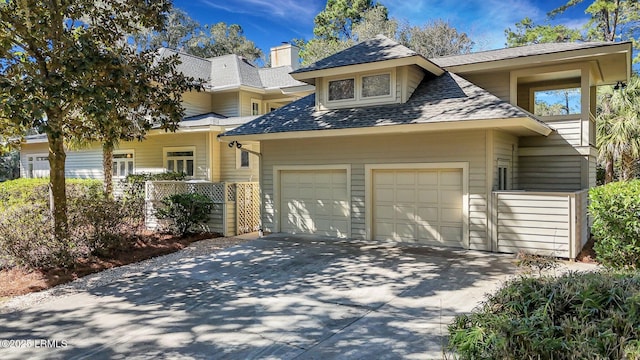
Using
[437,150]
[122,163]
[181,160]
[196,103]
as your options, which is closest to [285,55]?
[196,103]

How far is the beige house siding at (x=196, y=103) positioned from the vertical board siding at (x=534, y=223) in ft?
46.1

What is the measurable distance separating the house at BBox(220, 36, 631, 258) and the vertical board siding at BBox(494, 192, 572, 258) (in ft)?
0.07

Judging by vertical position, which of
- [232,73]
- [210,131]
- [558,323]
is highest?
[232,73]

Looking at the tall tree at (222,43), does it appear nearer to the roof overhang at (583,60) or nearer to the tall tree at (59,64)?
the tall tree at (59,64)

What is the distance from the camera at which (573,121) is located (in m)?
11.3

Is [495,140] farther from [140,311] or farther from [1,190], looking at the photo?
[1,190]

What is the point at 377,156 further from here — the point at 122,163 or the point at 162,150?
the point at 122,163

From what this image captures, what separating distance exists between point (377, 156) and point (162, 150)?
11.2 meters

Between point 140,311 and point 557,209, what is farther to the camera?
point 557,209

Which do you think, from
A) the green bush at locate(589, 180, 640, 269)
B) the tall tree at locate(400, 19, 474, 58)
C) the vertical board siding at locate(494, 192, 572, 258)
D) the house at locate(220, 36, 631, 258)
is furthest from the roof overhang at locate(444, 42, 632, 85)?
the tall tree at locate(400, 19, 474, 58)

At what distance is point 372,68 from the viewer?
10.7 metres

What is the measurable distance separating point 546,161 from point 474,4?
60.6 feet

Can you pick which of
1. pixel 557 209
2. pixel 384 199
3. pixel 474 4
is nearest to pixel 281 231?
pixel 384 199

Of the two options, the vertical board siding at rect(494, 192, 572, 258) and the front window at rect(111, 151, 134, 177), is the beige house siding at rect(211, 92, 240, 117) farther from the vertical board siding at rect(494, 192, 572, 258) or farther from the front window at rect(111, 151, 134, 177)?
the vertical board siding at rect(494, 192, 572, 258)
